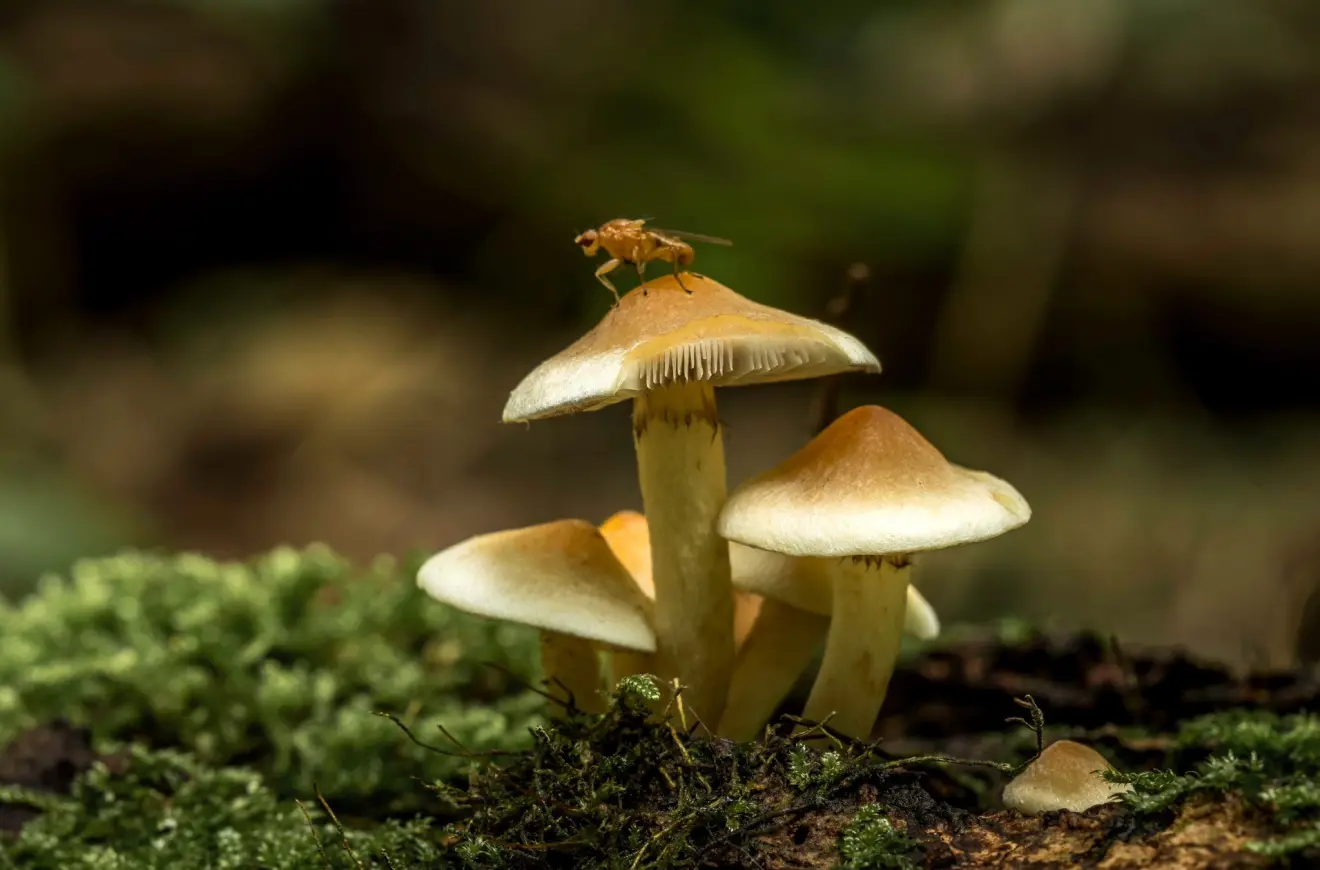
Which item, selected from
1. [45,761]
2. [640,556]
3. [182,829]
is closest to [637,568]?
[640,556]

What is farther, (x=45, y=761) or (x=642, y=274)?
(x=45, y=761)

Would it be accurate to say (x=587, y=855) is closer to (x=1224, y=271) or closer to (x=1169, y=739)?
(x=1169, y=739)

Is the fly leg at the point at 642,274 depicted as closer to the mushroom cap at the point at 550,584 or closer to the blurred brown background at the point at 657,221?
the mushroom cap at the point at 550,584

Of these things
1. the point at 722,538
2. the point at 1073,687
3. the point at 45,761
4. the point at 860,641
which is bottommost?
the point at 45,761

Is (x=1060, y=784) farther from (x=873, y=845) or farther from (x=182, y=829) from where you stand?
(x=182, y=829)

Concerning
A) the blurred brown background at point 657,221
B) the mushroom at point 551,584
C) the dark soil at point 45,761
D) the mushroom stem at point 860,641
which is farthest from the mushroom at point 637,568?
the blurred brown background at point 657,221

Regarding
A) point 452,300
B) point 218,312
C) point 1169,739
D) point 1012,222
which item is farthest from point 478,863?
point 218,312

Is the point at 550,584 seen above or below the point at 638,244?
below
